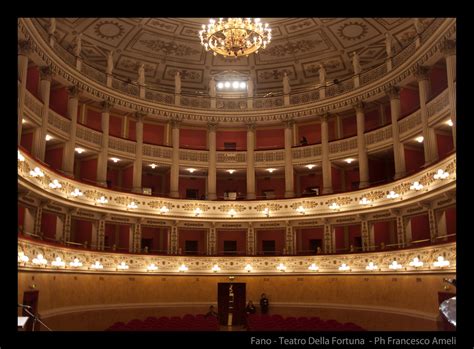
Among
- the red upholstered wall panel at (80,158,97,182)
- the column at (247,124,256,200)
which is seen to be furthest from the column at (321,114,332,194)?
the red upholstered wall panel at (80,158,97,182)

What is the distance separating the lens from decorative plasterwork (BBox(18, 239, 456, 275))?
17.4 metres

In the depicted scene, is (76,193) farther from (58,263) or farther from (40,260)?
(40,260)

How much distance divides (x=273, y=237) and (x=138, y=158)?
35.0 feet

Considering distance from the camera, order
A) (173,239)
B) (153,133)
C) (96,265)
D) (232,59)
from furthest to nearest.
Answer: (153,133)
(232,59)
(173,239)
(96,265)

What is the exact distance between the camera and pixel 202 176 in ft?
106

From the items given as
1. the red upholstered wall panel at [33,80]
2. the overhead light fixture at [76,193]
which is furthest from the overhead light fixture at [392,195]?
the red upholstered wall panel at [33,80]

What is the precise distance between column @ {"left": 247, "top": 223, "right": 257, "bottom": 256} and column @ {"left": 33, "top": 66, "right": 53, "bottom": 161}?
13.2m

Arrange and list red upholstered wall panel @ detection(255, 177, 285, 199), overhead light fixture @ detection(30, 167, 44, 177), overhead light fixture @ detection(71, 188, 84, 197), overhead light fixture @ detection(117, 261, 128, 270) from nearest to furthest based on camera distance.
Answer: overhead light fixture @ detection(30, 167, 44, 177) → overhead light fixture @ detection(71, 188, 84, 197) → overhead light fixture @ detection(117, 261, 128, 270) → red upholstered wall panel @ detection(255, 177, 285, 199)

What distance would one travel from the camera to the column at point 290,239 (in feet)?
90.4

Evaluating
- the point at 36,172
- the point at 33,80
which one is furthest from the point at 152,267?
the point at 33,80

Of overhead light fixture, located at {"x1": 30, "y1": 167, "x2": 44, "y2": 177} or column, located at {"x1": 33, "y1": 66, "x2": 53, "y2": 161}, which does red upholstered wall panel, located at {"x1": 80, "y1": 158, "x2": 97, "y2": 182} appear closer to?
column, located at {"x1": 33, "y1": 66, "x2": 53, "y2": 161}

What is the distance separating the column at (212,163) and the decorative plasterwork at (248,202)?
1.48m

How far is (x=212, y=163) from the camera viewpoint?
3033 centimetres
